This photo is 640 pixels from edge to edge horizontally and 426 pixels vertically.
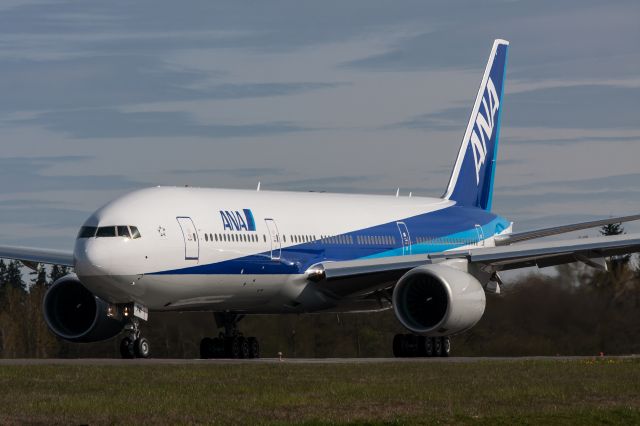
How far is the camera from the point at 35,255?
3531 cm

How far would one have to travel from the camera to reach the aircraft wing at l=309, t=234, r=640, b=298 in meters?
33.6

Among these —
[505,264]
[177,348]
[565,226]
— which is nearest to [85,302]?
[177,348]

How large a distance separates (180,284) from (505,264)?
31.1 feet

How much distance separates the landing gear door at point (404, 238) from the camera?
1493 inches

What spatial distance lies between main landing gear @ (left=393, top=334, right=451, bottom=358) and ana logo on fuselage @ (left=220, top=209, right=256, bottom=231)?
492 centimetres

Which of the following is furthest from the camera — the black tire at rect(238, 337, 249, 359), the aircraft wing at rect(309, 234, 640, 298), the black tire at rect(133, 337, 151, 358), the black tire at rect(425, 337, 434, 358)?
the black tire at rect(238, 337, 249, 359)

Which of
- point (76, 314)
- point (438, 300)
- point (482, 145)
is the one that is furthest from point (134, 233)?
point (482, 145)

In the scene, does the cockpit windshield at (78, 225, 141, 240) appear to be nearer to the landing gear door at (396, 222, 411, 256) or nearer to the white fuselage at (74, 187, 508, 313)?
the white fuselage at (74, 187, 508, 313)

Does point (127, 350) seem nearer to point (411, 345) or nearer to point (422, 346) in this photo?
point (411, 345)

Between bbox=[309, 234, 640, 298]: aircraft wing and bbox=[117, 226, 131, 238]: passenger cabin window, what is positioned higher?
bbox=[117, 226, 131, 238]: passenger cabin window

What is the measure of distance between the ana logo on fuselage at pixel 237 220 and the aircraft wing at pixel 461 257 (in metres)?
2.45

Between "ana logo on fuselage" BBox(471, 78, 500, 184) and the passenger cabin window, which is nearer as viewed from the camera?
the passenger cabin window

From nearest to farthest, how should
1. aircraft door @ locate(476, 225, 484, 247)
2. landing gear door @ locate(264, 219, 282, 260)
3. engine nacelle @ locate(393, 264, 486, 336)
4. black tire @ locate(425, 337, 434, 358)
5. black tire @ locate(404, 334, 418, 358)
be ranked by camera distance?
engine nacelle @ locate(393, 264, 486, 336) → landing gear door @ locate(264, 219, 282, 260) → black tire @ locate(425, 337, 434, 358) → black tire @ locate(404, 334, 418, 358) → aircraft door @ locate(476, 225, 484, 247)

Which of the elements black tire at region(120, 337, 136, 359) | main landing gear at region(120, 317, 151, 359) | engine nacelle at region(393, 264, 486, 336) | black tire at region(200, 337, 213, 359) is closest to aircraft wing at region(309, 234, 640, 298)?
engine nacelle at region(393, 264, 486, 336)
